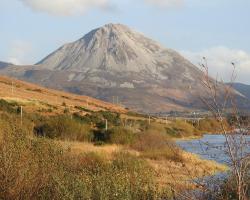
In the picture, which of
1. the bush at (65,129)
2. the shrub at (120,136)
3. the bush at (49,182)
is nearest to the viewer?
the bush at (49,182)

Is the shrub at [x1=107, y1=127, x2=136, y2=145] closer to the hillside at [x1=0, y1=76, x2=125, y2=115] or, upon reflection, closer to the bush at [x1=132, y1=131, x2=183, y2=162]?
the bush at [x1=132, y1=131, x2=183, y2=162]

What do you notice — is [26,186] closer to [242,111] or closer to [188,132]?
[242,111]

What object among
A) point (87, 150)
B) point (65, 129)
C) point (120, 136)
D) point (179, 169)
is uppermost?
point (179, 169)

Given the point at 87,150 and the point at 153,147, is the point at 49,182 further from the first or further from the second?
the point at 153,147

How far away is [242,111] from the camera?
852cm

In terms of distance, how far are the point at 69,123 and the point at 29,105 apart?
90.0ft

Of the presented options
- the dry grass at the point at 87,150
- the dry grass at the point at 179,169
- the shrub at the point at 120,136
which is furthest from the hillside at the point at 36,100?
the dry grass at the point at 179,169

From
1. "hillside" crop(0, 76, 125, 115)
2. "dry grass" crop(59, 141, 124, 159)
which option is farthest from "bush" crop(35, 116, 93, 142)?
"hillside" crop(0, 76, 125, 115)

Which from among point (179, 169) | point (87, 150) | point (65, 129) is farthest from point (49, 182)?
point (65, 129)

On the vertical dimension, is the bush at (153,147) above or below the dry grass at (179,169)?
below

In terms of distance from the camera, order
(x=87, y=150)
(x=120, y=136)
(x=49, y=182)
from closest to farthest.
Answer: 1. (x=49, y=182)
2. (x=87, y=150)
3. (x=120, y=136)

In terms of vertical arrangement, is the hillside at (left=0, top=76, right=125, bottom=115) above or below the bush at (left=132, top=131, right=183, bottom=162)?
above

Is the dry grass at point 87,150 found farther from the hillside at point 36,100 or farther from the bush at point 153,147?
the hillside at point 36,100

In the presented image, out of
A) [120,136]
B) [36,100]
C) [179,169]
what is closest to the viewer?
[179,169]
